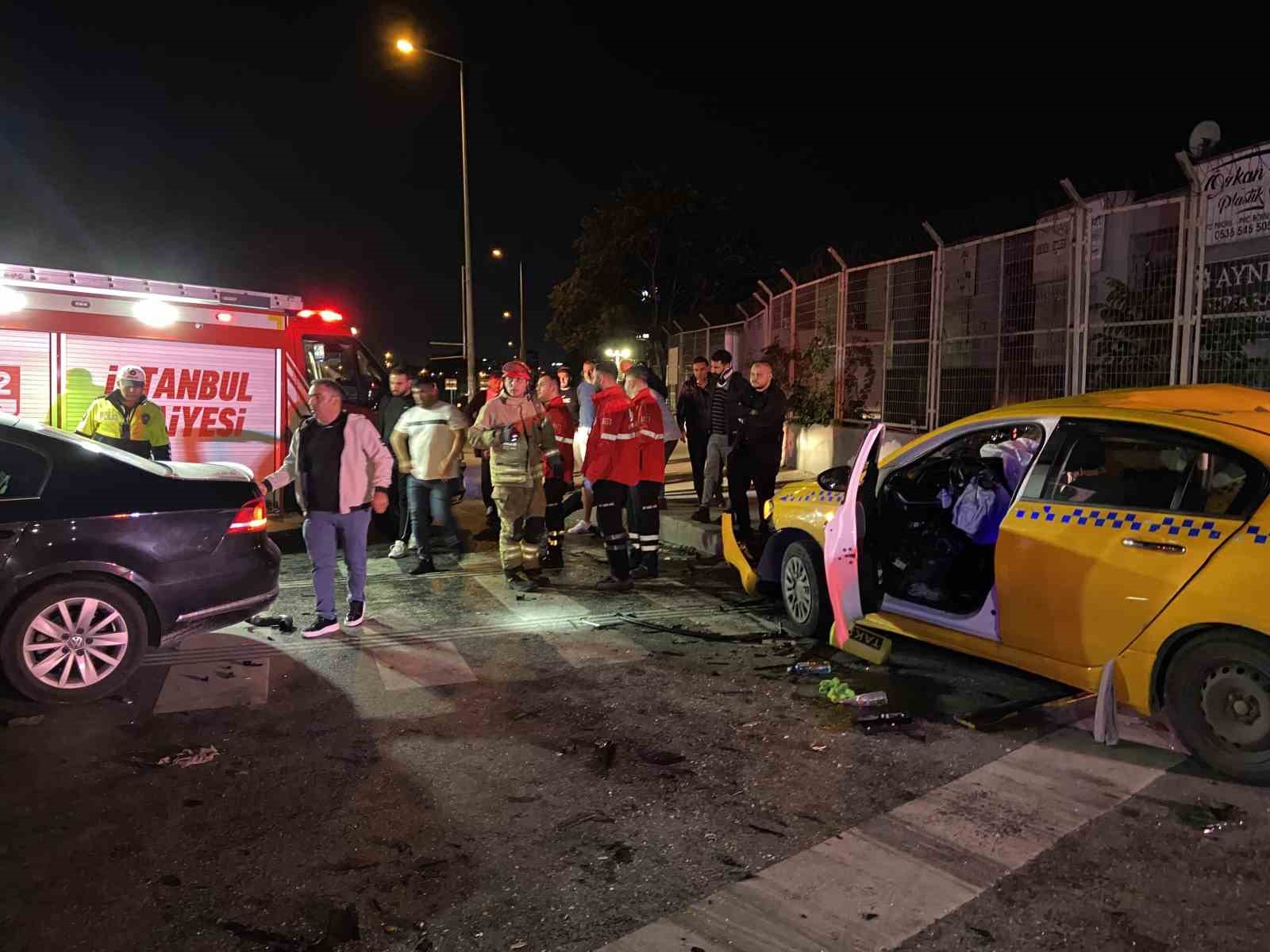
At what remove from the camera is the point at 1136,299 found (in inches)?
344

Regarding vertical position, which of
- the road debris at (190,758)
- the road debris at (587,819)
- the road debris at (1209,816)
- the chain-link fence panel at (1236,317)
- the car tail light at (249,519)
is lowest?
the road debris at (587,819)

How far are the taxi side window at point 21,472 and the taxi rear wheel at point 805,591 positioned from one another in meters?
4.25

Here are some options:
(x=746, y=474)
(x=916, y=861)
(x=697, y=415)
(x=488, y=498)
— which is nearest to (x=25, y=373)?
(x=488, y=498)

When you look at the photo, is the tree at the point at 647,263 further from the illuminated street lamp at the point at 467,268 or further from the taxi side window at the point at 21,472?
the taxi side window at the point at 21,472

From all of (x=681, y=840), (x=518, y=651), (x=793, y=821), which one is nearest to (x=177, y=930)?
(x=681, y=840)

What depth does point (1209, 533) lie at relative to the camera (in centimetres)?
392

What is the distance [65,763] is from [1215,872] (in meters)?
4.47

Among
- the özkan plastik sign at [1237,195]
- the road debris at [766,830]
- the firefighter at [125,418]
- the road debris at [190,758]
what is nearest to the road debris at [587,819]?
the road debris at [766,830]

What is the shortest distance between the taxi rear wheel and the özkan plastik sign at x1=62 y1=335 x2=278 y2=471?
22.6ft

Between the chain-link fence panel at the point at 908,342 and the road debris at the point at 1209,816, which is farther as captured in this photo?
the chain-link fence panel at the point at 908,342

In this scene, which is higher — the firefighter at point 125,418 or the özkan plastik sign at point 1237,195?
the özkan plastik sign at point 1237,195

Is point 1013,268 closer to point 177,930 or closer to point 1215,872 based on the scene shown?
point 1215,872

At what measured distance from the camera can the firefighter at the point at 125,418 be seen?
27.5 feet

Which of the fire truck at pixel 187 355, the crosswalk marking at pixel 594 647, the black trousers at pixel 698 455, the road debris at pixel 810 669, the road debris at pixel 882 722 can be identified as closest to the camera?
the road debris at pixel 882 722
